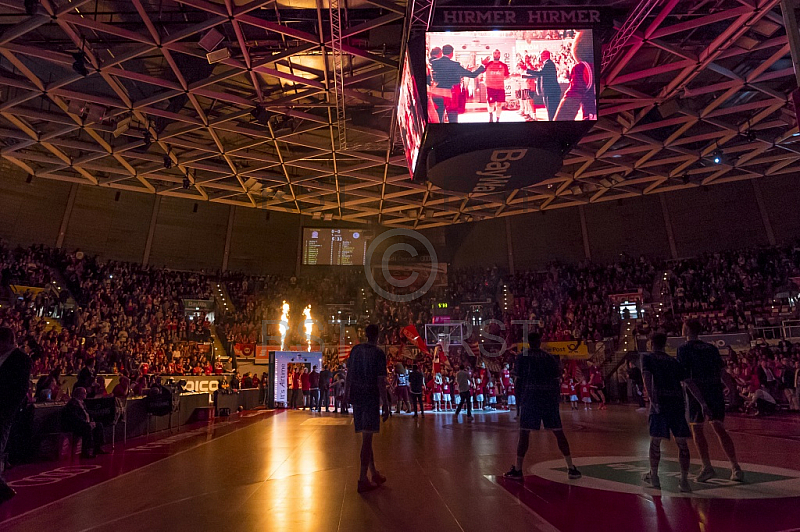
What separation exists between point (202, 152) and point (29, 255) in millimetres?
9725

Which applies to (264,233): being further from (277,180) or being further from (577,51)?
(577,51)

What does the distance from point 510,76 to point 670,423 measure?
7.74 meters

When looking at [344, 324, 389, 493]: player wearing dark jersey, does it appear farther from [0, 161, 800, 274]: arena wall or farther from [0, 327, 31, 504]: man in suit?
[0, 161, 800, 274]: arena wall

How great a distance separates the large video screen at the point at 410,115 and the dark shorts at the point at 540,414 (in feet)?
22.2

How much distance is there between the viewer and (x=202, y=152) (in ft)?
73.6

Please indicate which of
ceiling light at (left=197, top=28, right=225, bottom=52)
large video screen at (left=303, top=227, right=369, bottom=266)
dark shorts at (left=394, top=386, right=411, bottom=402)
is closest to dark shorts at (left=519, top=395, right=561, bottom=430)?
dark shorts at (left=394, top=386, right=411, bottom=402)

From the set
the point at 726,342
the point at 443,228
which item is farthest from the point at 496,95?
the point at 443,228

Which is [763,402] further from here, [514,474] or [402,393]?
[514,474]

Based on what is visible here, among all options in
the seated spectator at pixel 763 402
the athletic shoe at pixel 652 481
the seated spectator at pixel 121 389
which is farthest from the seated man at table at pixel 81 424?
the seated spectator at pixel 763 402

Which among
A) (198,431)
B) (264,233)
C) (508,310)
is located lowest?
(198,431)

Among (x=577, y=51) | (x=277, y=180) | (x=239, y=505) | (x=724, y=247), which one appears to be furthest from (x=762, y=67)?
(x=277, y=180)
